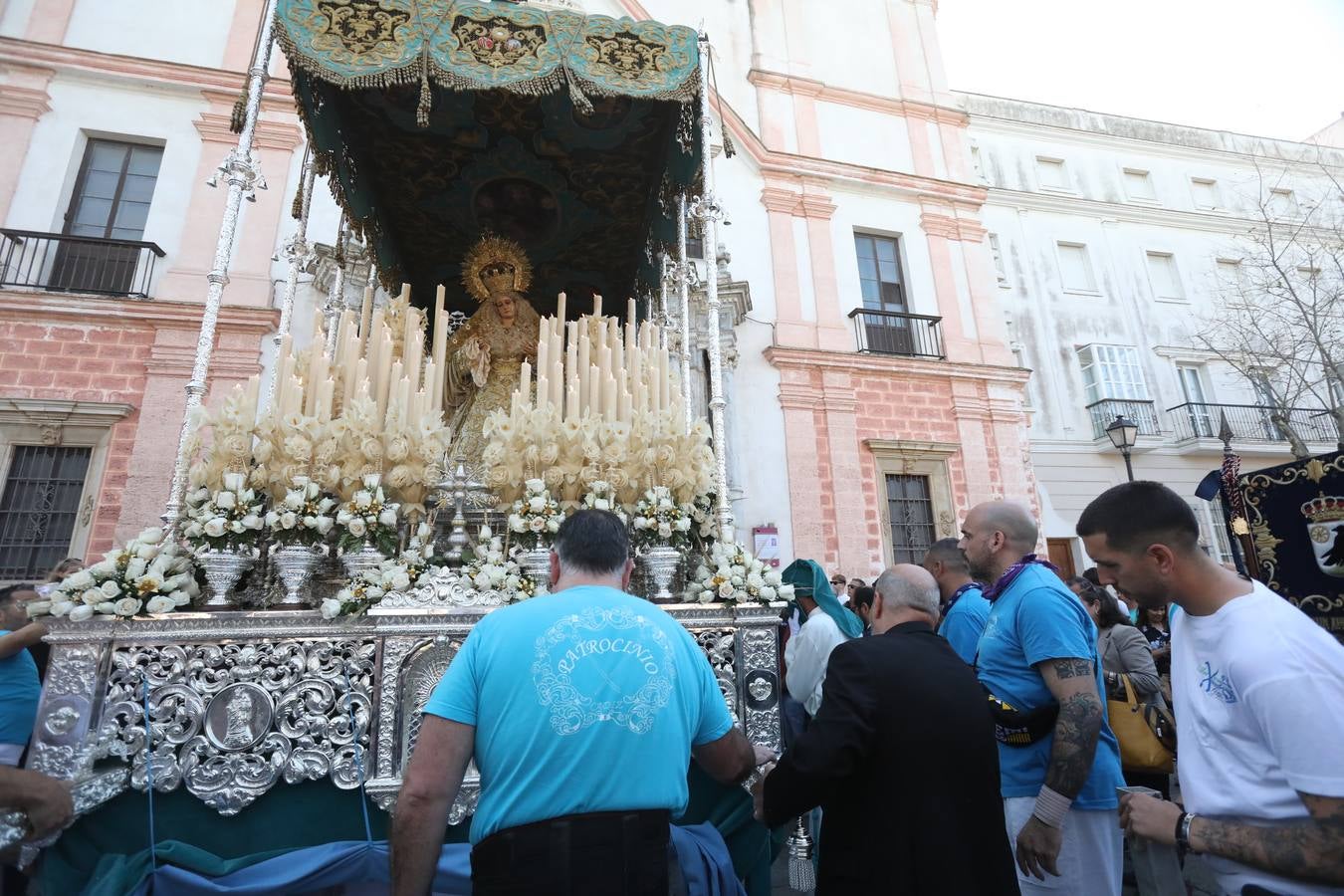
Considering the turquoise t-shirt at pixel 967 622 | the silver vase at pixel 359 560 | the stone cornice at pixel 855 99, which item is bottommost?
the turquoise t-shirt at pixel 967 622

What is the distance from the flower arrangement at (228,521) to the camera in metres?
2.74

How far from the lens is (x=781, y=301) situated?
10211 mm

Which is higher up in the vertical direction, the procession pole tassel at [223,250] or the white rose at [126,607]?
the procession pole tassel at [223,250]

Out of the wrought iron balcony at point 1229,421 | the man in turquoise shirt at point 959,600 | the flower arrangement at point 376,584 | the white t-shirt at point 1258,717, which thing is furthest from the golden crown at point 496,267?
the wrought iron balcony at point 1229,421

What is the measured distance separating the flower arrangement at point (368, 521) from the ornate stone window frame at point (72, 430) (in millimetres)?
6615

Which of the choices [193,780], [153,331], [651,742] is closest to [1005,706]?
[651,742]

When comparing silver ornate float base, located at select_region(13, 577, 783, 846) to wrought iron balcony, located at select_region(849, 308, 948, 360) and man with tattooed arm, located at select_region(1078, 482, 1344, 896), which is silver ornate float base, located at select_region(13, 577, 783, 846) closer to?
man with tattooed arm, located at select_region(1078, 482, 1344, 896)

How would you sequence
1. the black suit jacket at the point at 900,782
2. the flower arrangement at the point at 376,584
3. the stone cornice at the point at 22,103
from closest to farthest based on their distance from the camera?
the black suit jacket at the point at 900,782
the flower arrangement at the point at 376,584
the stone cornice at the point at 22,103

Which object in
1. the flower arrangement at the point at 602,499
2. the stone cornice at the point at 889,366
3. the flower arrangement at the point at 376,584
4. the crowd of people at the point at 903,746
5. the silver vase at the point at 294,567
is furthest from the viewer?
the stone cornice at the point at 889,366

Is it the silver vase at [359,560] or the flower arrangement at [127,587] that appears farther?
the silver vase at [359,560]

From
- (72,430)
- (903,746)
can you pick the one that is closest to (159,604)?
→ (903,746)

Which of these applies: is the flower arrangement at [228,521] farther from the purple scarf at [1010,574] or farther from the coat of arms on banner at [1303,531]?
the coat of arms on banner at [1303,531]

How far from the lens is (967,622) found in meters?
3.04

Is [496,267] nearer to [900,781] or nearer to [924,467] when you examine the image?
[900,781]
